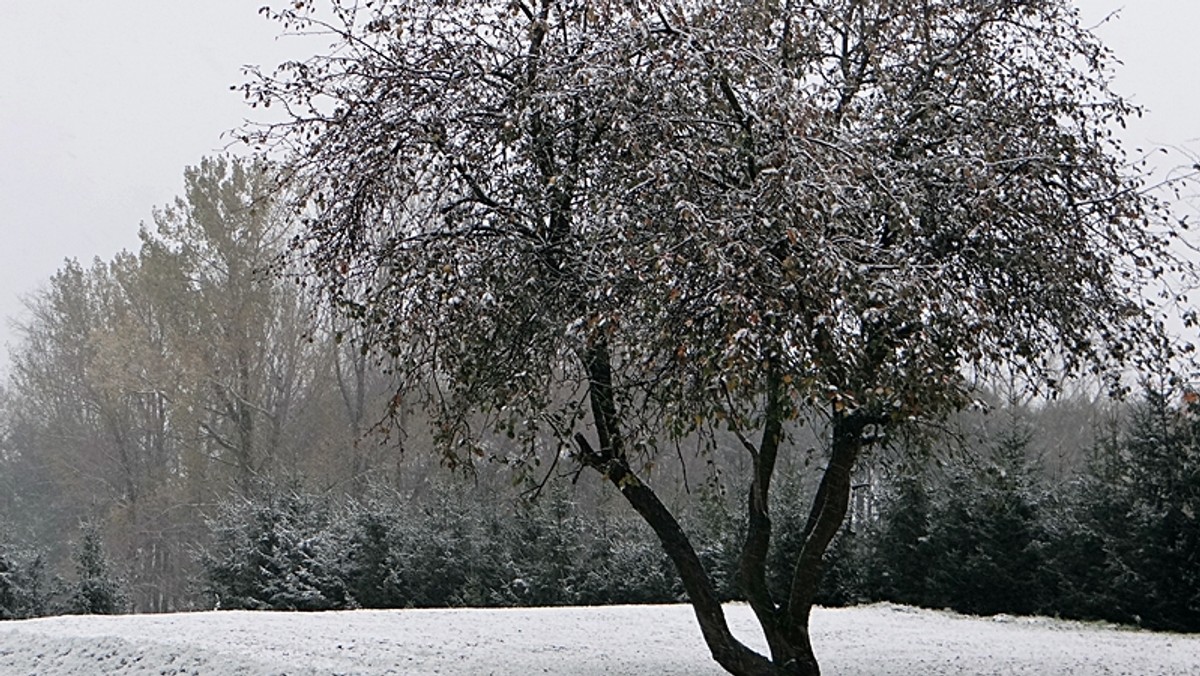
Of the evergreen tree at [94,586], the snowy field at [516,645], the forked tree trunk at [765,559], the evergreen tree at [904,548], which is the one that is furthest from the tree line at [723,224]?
the evergreen tree at [94,586]

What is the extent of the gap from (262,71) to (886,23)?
3.79 meters

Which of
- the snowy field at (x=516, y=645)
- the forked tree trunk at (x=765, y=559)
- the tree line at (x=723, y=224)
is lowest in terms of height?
the snowy field at (x=516, y=645)

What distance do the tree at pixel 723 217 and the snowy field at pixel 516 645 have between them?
1913 millimetres

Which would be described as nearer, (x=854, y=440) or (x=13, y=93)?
(x=854, y=440)

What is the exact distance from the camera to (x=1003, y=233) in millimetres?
6426

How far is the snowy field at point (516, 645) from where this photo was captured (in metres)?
7.98

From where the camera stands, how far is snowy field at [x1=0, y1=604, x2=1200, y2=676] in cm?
798

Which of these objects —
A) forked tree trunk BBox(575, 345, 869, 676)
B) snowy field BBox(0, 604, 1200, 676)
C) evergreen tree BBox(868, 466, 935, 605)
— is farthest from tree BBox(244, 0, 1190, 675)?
evergreen tree BBox(868, 466, 935, 605)

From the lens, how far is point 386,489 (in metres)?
18.4

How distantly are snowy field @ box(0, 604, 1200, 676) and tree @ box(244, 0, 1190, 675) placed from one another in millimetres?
1913

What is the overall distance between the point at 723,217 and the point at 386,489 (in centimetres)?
1414

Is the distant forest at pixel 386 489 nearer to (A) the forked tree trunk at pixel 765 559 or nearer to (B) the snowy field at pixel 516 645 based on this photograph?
(A) the forked tree trunk at pixel 765 559

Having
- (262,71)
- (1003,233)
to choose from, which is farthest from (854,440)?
(262,71)

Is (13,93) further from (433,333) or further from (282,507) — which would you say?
(433,333)
